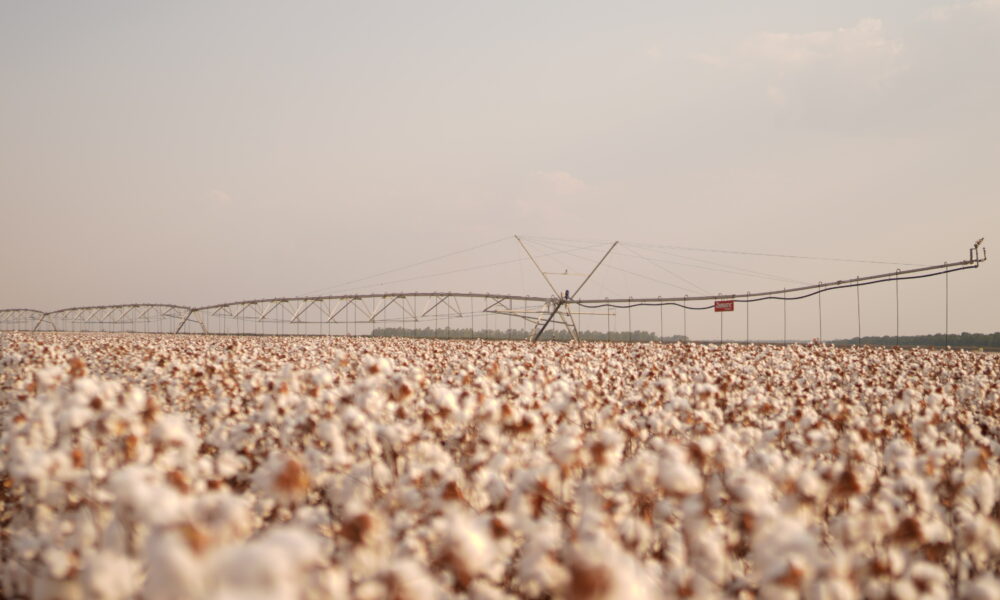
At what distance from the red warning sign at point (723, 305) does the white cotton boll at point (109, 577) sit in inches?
1893

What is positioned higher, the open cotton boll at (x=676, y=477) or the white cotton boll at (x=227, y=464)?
the open cotton boll at (x=676, y=477)

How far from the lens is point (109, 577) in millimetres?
2727

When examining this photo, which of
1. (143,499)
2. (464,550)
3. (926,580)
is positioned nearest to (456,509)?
(464,550)

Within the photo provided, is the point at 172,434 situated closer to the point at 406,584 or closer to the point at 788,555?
the point at 406,584

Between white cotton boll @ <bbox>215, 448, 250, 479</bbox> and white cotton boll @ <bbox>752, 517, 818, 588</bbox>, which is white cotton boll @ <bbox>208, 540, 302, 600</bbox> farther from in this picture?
white cotton boll @ <bbox>215, 448, 250, 479</bbox>

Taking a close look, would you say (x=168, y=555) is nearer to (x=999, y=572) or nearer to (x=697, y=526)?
(x=697, y=526)

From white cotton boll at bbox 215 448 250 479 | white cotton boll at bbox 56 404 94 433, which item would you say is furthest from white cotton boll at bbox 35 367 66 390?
white cotton boll at bbox 215 448 250 479

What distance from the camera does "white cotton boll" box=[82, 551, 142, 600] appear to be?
2.71 metres

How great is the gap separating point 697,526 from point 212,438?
17.3ft

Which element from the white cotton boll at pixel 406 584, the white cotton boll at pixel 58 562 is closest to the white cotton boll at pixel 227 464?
the white cotton boll at pixel 58 562

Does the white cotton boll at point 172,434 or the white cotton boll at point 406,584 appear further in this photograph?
the white cotton boll at point 172,434

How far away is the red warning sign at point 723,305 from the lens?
152 feet

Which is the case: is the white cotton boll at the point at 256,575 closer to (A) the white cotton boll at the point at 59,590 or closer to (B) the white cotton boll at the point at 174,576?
(B) the white cotton boll at the point at 174,576

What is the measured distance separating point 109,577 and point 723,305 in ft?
160
